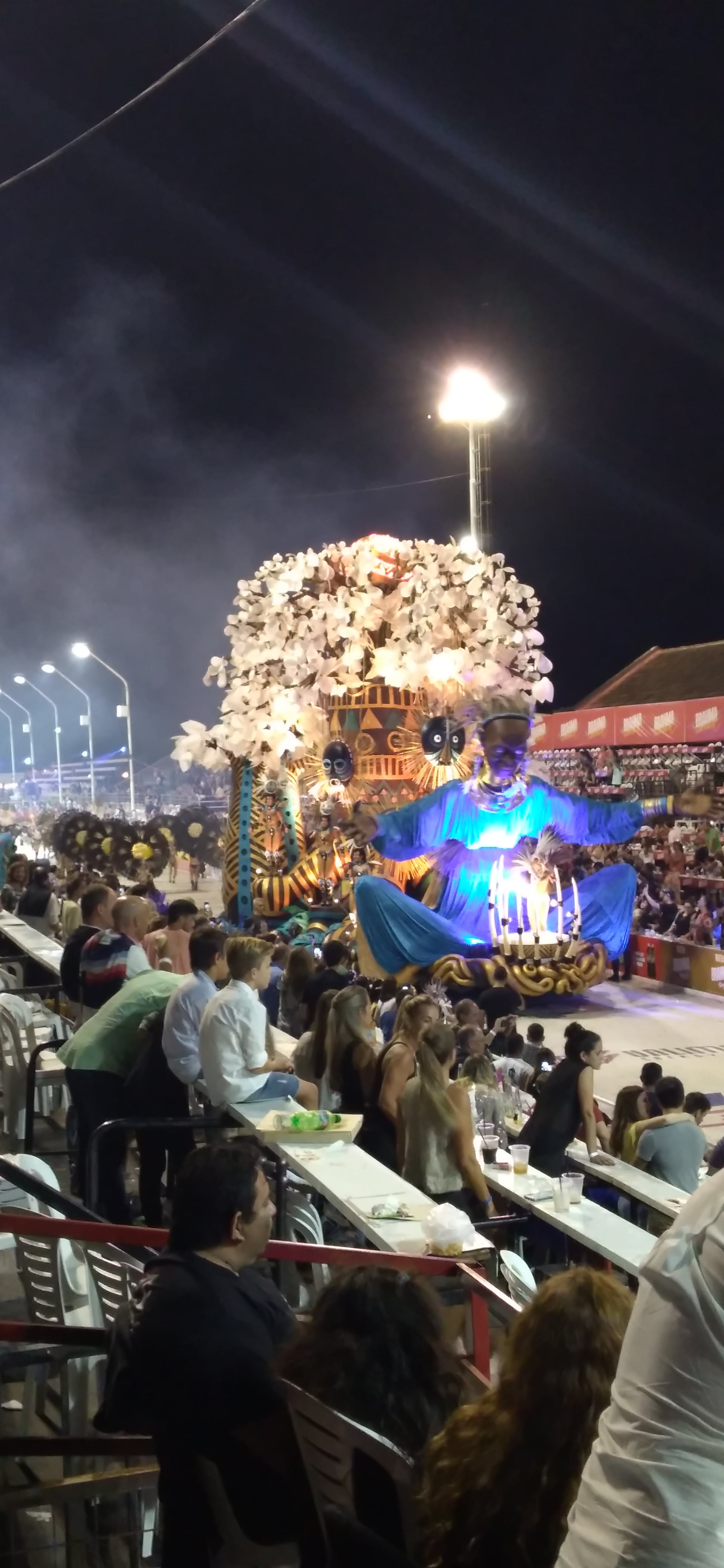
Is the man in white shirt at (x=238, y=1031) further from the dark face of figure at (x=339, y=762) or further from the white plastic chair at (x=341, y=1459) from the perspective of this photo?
the dark face of figure at (x=339, y=762)

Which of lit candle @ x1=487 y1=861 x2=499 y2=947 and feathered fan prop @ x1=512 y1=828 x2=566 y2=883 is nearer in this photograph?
lit candle @ x1=487 y1=861 x2=499 y2=947

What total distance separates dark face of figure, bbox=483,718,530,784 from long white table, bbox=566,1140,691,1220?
303 inches

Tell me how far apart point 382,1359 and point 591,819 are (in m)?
11.9

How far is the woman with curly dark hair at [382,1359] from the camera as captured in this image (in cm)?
214

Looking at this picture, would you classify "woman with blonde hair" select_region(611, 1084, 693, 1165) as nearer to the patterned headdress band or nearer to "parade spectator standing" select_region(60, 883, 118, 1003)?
"parade spectator standing" select_region(60, 883, 118, 1003)

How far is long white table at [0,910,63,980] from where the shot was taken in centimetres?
828

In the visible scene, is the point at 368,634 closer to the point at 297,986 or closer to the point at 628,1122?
the point at 297,986

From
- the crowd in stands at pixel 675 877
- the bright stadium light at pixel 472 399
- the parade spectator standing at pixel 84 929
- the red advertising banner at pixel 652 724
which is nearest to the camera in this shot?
the parade spectator standing at pixel 84 929

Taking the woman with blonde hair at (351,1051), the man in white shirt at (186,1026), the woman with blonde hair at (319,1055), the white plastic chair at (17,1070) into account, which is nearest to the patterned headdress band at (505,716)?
the woman with blonde hair at (319,1055)

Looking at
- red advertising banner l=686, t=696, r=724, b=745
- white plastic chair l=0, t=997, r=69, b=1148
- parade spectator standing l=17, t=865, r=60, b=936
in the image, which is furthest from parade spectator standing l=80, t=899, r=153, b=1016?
red advertising banner l=686, t=696, r=724, b=745

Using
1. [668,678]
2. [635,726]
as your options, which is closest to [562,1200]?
[635,726]

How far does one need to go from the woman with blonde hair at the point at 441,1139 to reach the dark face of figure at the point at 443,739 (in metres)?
10.2

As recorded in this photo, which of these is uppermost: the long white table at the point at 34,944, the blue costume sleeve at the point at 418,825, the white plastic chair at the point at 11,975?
the blue costume sleeve at the point at 418,825

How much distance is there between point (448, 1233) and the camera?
3533 millimetres
